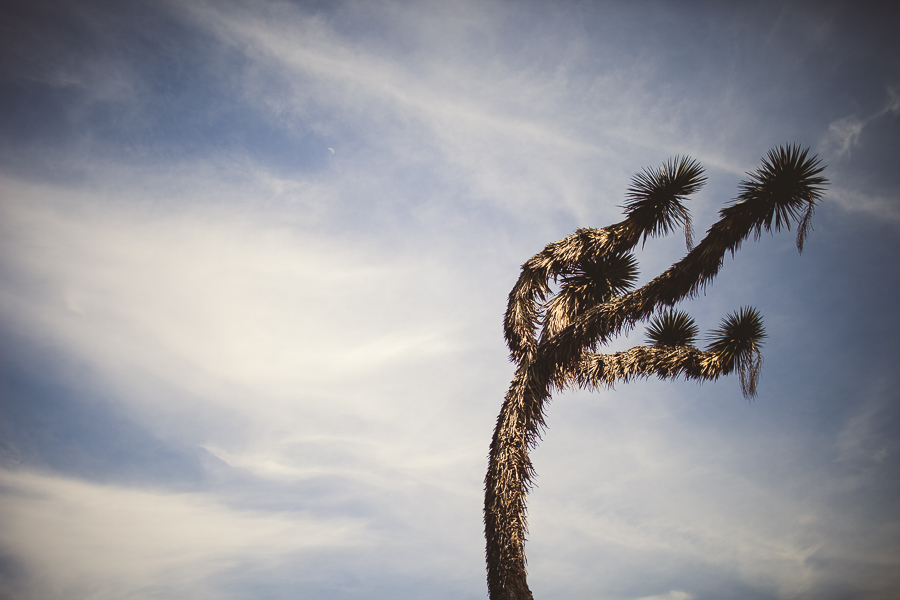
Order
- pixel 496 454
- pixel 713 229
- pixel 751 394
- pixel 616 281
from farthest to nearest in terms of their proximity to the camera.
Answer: pixel 616 281, pixel 751 394, pixel 713 229, pixel 496 454

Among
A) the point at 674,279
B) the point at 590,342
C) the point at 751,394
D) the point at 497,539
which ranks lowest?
the point at 497,539

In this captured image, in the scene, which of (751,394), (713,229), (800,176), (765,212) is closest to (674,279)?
(713,229)

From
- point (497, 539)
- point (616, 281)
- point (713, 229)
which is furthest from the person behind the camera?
point (616, 281)

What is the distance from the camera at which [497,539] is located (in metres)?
5.86

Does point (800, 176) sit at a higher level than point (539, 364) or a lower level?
higher

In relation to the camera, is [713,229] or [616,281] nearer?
[713,229]

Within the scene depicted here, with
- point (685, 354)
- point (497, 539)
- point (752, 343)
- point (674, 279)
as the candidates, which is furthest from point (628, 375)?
point (497, 539)

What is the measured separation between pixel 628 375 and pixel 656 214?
2.72 meters

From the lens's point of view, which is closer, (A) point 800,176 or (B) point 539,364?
(A) point 800,176

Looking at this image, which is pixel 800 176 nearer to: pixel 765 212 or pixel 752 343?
pixel 765 212

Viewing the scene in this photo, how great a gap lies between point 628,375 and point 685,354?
1034mm

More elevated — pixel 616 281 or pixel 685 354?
pixel 616 281

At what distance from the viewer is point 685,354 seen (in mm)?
7816

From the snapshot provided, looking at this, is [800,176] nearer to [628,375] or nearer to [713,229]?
[713,229]
